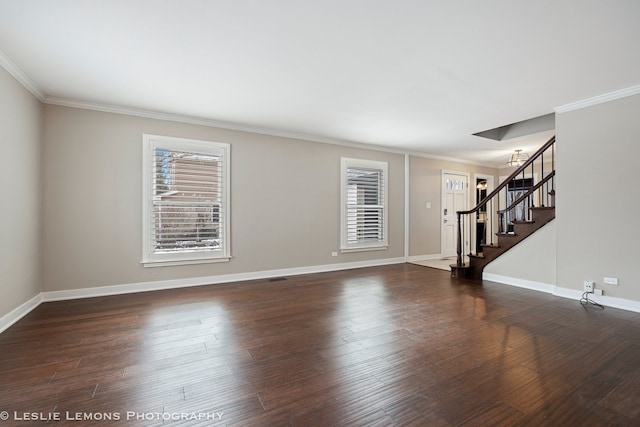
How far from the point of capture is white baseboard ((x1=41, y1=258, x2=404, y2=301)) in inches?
151

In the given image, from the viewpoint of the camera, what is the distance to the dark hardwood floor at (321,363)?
1.64 m

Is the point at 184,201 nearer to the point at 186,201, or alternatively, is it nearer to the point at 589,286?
the point at 186,201

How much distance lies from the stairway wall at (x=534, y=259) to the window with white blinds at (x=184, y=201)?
15.2ft

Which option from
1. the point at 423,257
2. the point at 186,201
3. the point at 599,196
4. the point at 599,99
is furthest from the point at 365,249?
the point at 599,99

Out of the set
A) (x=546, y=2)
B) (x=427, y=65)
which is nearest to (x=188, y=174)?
(x=427, y=65)

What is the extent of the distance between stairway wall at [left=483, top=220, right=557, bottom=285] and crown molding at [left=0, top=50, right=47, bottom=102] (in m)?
6.70

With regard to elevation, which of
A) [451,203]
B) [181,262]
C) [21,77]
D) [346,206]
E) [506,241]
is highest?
[21,77]

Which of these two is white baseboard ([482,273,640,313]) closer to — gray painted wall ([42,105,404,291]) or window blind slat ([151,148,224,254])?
gray painted wall ([42,105,404,291])

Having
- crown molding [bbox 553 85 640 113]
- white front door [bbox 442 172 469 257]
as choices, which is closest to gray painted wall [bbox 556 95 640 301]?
crown molding [bbox 553 85 640 113]

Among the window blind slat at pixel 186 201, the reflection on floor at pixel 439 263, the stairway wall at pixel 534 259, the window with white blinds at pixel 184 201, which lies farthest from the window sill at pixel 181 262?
the stairway wall at pixel 534 259

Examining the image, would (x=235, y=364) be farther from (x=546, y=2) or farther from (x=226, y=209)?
(x=546, y=2)

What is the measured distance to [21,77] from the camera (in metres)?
3.07

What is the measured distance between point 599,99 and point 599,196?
4.00 ft

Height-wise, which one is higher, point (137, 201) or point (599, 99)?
point (599, 99)
